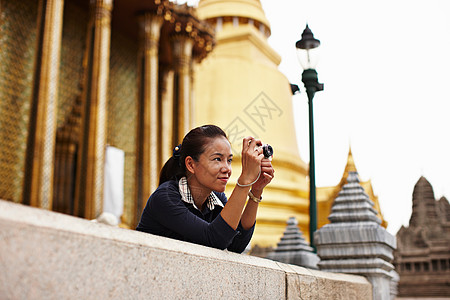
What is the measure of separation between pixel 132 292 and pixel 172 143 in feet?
42.1

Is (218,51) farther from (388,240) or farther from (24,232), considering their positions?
(24,232)

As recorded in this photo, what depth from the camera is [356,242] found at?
4051 mm

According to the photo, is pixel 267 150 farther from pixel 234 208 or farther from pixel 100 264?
pixel 100 264

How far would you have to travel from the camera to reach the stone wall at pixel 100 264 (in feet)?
3.59

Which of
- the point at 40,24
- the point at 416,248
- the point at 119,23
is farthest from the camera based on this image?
A: the point at 416,248

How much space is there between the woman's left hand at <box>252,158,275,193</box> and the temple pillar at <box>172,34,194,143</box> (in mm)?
11652

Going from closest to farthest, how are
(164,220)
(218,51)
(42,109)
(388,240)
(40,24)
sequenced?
(164,220) < (388,240) < (42,109) < (40,24) < (218,51)

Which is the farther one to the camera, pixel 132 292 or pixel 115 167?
pixel 115 167

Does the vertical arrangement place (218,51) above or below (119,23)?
above

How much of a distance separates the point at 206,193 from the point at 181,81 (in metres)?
12.0

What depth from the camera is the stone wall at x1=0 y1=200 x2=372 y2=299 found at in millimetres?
1095

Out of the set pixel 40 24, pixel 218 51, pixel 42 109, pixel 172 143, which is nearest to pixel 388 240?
pixel 42 109

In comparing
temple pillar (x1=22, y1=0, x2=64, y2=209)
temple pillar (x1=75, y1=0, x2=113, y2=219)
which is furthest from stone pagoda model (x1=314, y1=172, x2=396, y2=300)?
temple pillar (x1=75, y1=0, x2=113, y2=219)

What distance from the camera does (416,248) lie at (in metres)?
26.4
